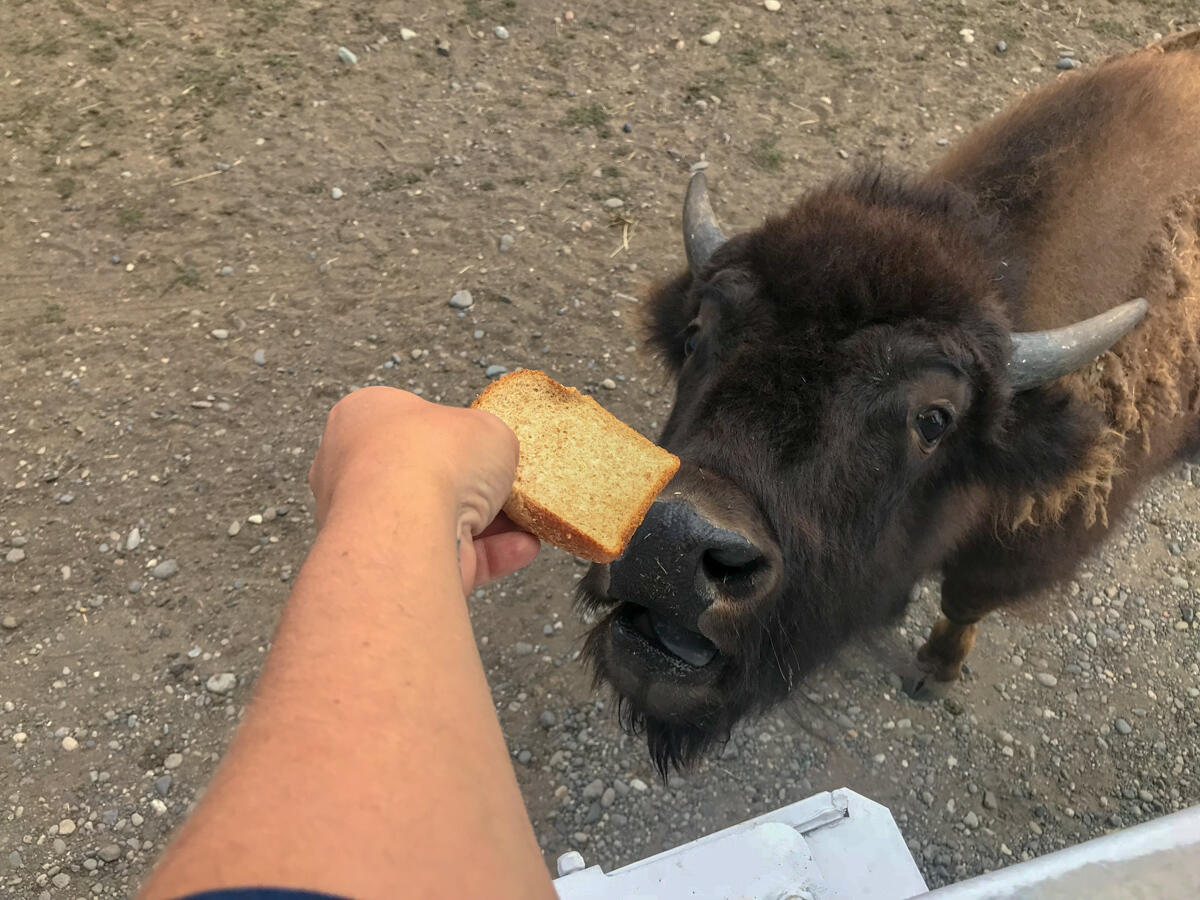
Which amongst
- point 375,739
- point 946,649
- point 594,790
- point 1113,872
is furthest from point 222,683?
point 1113,872

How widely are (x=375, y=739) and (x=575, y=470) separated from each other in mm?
1256

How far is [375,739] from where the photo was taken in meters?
0.99

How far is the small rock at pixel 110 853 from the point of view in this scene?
10.4ft

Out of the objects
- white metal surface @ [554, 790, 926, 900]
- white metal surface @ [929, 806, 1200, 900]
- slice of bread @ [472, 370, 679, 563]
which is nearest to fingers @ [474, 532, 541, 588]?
slice of bread @ [472, 370, 679, 563]

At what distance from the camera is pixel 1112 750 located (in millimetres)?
3648

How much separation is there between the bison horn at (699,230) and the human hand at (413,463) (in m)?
1.71

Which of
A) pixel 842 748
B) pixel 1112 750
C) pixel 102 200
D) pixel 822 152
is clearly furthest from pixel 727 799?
pixel 102 200

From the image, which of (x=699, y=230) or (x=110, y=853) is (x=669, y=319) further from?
(x=110, y=853)

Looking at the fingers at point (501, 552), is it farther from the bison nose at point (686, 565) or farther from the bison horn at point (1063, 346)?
the bison horn at point (1063, 346)

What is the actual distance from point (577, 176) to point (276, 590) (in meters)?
3.52

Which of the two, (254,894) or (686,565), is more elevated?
(254,894)

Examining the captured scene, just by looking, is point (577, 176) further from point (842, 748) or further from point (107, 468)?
point (842, 748)

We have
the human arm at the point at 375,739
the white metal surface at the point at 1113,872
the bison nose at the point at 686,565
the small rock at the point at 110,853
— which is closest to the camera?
the human arm at the point at 375,739

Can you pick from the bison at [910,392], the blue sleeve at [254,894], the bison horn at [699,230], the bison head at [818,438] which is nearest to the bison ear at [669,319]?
the bison at [910,392]
